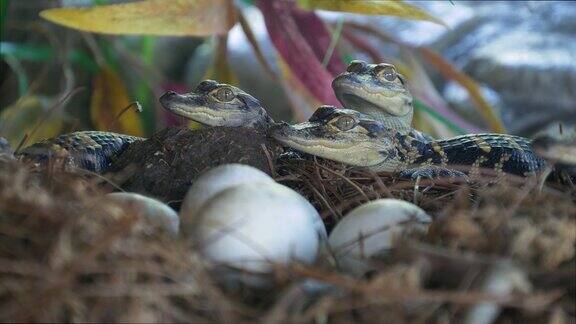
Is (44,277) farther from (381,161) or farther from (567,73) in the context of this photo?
(567,73)

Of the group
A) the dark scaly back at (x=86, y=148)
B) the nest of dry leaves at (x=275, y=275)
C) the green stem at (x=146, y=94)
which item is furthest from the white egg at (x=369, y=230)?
the green stem at (x=146, y=94)

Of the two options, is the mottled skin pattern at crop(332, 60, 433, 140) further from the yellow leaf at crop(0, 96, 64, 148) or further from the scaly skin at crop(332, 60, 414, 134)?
the yellow leaf at crop(0, 96, 64, 148)

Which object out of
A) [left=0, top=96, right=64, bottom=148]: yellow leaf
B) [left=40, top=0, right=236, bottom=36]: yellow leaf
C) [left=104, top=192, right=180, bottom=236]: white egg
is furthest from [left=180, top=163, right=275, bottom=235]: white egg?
[left=0, top=96, right=64, bottom=148]: yellow leaf

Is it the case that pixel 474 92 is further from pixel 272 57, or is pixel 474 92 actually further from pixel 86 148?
pixel 86 148

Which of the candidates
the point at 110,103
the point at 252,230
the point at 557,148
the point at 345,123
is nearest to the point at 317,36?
the point at 110,103

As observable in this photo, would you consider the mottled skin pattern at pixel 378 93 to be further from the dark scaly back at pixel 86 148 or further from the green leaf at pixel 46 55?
the green leaf at pixel 46 55
